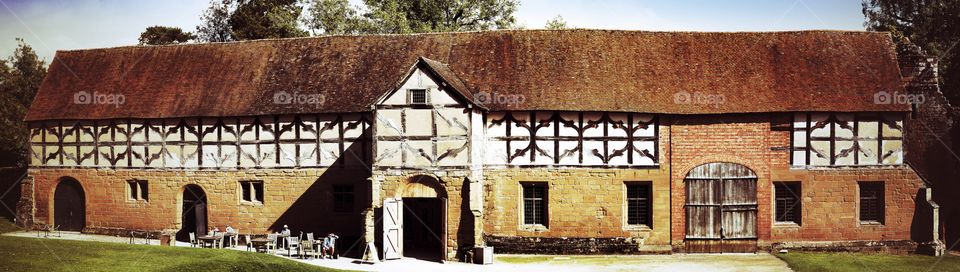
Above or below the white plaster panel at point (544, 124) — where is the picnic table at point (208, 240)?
below

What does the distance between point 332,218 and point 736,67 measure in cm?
1539

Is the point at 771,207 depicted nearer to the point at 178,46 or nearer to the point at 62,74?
the point at 178,46

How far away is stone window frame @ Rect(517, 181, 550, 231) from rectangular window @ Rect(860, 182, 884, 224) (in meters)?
10.8

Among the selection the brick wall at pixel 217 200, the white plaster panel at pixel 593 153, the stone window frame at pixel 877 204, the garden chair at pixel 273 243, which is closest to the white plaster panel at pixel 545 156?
the white plaster panel at pixel 593 153

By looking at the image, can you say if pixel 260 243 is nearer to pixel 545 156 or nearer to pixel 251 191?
pixel 251 191

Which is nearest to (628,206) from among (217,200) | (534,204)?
(534,204)

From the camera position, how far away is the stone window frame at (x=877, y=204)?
33.5 m

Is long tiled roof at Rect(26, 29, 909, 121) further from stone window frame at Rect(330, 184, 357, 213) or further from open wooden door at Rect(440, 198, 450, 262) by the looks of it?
open wooden door at Rect(440, 198, 450, 262)

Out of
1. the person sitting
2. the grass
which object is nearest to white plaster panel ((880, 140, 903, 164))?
the person sitting

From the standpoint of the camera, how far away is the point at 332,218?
34.9 metres

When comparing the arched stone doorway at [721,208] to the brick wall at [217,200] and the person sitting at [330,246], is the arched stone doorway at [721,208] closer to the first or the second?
the brick wall at [217,200]

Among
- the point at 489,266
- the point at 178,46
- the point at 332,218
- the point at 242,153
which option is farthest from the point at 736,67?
the point at 178,46

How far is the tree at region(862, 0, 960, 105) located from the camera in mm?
44281

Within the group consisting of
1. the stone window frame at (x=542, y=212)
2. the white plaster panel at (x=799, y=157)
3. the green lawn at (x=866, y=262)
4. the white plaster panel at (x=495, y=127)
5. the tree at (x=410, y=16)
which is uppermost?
the tree at (x=410, y=16)
